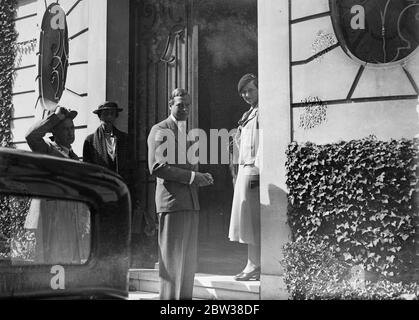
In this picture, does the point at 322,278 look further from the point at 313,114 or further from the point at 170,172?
the point at 170,172

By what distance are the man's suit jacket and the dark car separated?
224cm

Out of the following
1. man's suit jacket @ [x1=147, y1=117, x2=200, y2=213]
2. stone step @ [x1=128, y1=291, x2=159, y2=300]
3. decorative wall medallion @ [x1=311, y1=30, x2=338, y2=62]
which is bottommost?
stone step @ [x1=128, y1=291, x2=159, y2=300]

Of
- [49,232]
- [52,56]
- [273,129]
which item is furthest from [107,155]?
[49,232]

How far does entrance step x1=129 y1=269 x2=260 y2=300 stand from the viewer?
580 cm

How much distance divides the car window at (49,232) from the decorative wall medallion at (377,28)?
407 cm

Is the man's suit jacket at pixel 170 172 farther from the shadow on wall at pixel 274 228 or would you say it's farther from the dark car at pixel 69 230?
the dark car at pixel 69 230

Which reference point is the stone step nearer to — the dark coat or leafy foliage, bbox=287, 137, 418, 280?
the dark coat

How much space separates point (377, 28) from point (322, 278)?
2.70 meters

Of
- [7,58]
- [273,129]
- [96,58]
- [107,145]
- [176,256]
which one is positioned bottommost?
[176,256]

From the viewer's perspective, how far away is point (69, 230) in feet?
6.92

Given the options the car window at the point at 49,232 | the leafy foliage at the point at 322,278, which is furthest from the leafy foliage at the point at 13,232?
the leafy foliage at the point at 322,278

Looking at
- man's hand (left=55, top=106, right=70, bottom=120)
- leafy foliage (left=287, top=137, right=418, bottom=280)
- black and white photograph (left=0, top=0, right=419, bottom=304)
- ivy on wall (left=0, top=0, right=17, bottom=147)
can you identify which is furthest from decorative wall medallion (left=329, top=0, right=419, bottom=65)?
ivy on wall (left=0, top=0, right=17, bottom=147)
